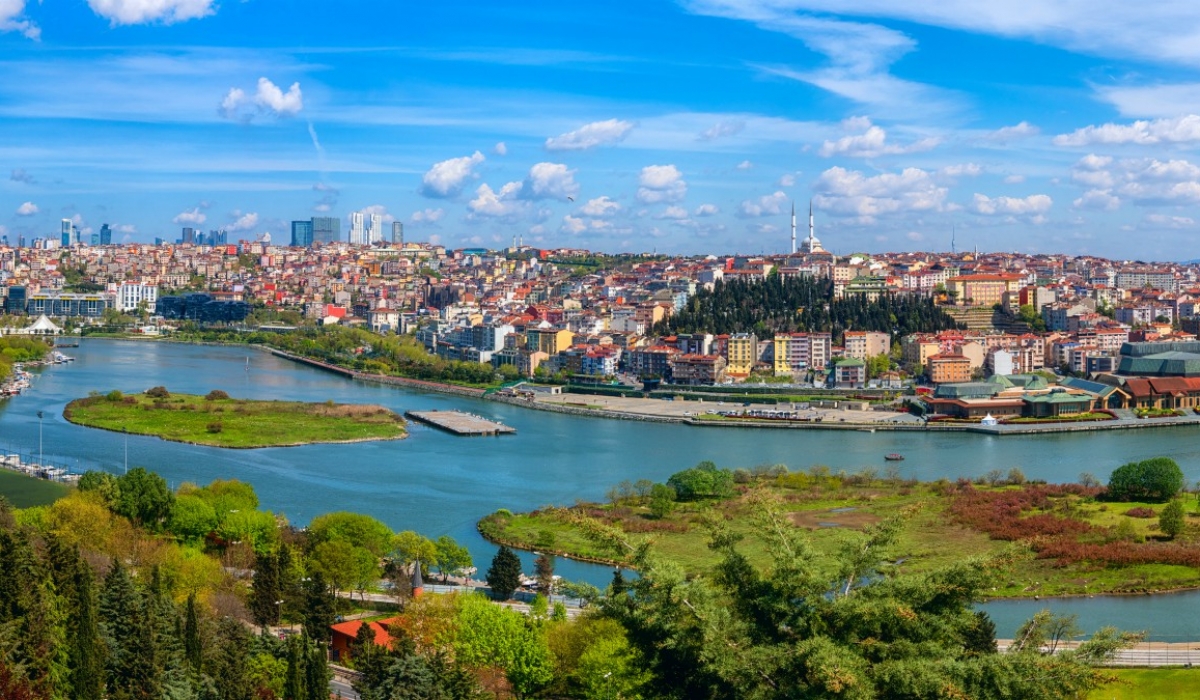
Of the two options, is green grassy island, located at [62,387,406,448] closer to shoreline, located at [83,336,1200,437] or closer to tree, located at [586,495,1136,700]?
shoreline, located at [83,336,1200,437]

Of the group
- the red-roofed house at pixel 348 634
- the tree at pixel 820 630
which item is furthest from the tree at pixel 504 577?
the tree at pixel 820 630

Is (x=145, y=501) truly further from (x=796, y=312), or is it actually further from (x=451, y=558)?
(x=796, y=312)

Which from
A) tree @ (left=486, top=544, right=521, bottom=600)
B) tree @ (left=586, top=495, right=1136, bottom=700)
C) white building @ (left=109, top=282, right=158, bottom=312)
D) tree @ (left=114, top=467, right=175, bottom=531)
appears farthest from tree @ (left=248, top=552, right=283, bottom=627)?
white building @ (left=109, top=282, right=158, bottom=312)

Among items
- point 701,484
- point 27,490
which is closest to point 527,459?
point 701,484

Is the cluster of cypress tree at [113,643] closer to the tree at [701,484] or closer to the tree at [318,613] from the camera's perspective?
the tree at [318,613]

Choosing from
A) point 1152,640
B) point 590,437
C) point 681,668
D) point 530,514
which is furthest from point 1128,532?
point 590,437

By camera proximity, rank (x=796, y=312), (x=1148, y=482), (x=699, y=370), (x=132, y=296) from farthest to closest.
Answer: (x=132, y=296), (x=796, y=312), (x=699, y=370), (x=1148, y=482)
